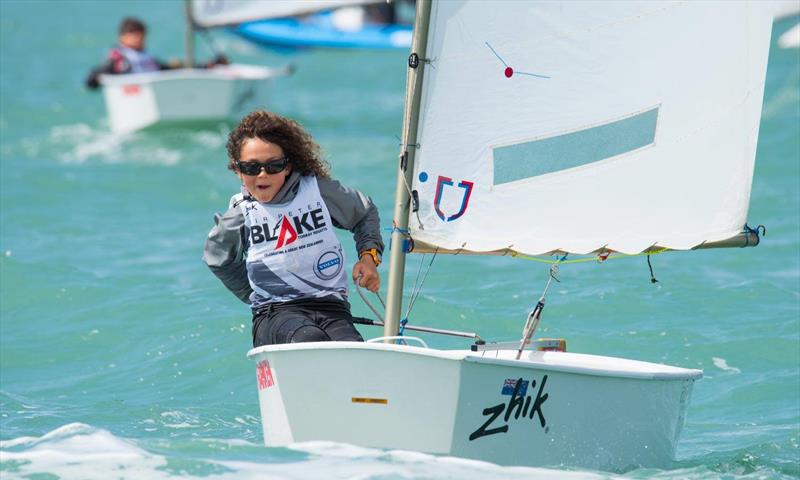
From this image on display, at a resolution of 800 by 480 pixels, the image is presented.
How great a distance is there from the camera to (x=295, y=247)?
3996 millimetres

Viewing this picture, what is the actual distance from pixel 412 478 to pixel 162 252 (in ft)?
15.7

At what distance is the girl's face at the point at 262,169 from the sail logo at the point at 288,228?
87 mm

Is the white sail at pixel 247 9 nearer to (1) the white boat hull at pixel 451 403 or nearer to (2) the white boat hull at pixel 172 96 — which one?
(2) the white boat hull at pixel 172 96

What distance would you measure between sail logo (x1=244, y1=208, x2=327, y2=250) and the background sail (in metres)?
0.29

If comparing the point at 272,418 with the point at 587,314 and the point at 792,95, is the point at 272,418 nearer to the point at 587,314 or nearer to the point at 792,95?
the point at 587,314

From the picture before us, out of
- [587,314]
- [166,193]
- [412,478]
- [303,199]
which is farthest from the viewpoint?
[166,193]

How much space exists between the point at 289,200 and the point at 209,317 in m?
2.63

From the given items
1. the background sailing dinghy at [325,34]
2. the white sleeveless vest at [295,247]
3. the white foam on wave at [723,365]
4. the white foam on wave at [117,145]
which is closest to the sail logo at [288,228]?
the white sleeveless vest at [295,247]

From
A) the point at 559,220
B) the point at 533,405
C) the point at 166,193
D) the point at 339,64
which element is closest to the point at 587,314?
the point at 559,220

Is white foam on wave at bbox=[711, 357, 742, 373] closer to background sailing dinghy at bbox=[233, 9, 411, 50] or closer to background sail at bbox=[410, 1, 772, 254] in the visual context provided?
background sail at bbox=[410, 1, 772, 254]

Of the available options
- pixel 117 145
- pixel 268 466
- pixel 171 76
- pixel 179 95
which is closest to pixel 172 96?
pixel 179 95

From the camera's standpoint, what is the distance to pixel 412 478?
11.8ft

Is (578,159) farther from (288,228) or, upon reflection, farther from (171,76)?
(171,76)

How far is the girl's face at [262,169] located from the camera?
3.99 m
